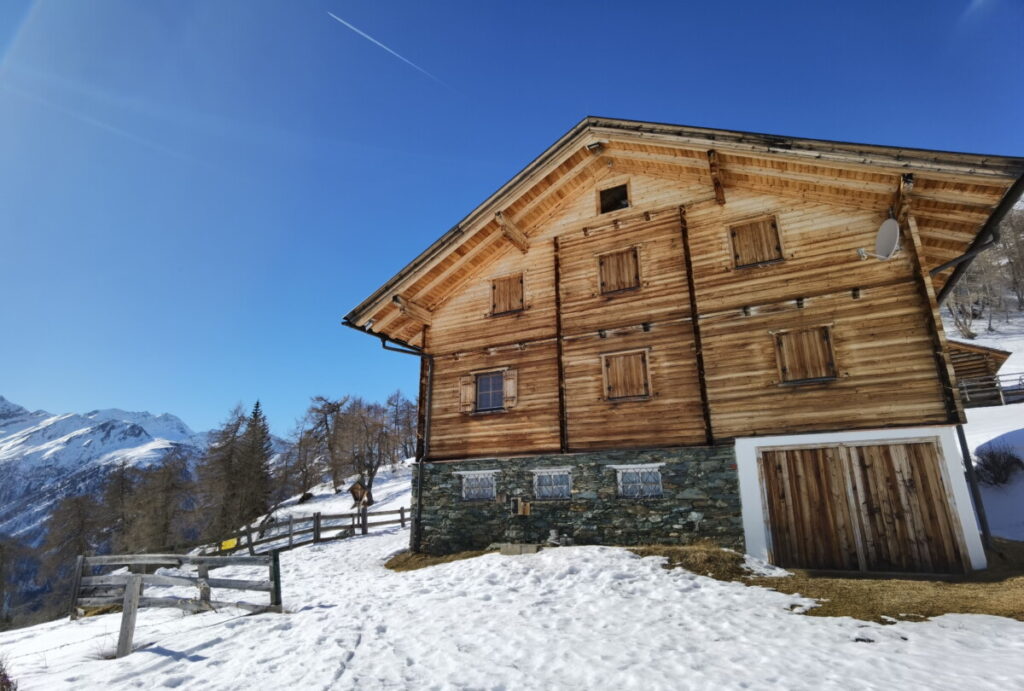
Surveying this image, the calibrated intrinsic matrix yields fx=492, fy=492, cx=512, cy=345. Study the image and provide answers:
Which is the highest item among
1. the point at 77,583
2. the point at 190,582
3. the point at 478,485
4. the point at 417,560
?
the point at 478,485

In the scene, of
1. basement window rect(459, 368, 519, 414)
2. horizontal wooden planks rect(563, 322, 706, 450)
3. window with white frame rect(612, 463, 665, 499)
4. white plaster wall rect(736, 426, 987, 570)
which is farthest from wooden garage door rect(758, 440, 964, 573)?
basement window rect(459, 368, 519, 414)

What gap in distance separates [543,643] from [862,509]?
8.17 m

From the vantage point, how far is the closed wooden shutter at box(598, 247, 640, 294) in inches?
573

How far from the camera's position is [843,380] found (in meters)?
11.3

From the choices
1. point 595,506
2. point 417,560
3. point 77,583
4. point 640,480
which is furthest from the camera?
point 417,560

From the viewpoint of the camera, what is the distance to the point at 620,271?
583 inches

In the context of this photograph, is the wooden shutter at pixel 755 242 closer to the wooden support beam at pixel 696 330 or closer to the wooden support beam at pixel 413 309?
the wooden support beam at pixel 696 330

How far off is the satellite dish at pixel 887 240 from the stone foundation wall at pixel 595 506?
565 centimetres

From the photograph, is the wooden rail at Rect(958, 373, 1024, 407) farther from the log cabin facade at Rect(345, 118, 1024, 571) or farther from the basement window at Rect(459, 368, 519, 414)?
the basement window at Rect(459, 368, 519, 414)

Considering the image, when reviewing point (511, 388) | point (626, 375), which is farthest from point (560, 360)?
point (626, 375)

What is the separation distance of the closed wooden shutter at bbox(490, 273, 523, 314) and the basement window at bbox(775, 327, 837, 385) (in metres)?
7.62

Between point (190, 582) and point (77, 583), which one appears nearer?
point (190, 582)

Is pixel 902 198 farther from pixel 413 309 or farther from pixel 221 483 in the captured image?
pixel 221 483

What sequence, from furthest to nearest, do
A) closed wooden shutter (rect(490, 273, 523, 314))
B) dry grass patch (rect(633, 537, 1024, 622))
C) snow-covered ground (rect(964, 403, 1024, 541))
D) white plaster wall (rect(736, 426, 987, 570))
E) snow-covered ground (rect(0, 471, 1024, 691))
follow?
closed wooden shutter (rect(490, 273, 523, 314)) < snow-covered ground (rect(964, 403, 1024, 541)) < white plaster wall (rect(736, 426, 987, 570)) < dry grass patch (rect(633, 537, 1024, 622)) < snow-covered ground (rect(0, 471, 1024, 691))
